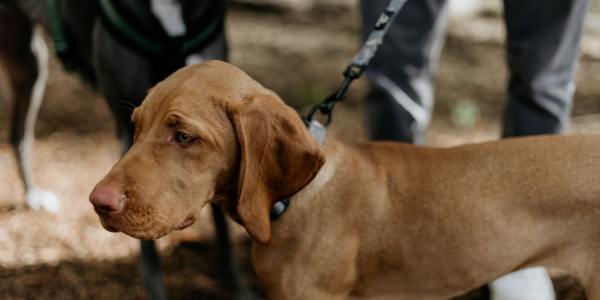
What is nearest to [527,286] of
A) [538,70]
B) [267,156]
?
[538,70]

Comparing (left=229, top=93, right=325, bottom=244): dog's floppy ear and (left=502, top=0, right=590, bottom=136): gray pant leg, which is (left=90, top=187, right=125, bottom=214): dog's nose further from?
(left=502, top=0, right=590, bottom=136): gray pant leg

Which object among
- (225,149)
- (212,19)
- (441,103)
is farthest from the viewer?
(441,103)

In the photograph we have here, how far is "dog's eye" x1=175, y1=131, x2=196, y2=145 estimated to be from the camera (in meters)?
2.28

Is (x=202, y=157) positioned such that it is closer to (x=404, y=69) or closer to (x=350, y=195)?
(x=350, y=195)

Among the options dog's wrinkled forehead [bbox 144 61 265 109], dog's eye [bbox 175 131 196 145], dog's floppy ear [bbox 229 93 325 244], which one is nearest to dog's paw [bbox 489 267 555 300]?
dog's floppy ear [bbox 229 93 325 244]

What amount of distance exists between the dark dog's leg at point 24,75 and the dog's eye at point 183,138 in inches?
83.3

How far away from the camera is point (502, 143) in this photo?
277cm

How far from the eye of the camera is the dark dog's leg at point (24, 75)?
393 centimetres

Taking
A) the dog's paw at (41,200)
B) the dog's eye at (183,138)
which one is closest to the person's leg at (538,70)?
the dog's eye at (183,138)

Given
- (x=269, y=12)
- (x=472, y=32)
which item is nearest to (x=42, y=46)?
(x=269, y=12)

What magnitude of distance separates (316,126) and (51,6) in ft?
5.73

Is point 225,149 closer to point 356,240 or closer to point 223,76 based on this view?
point 223,76

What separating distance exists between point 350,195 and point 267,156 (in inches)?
21.1

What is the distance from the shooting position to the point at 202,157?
7.61 feet
